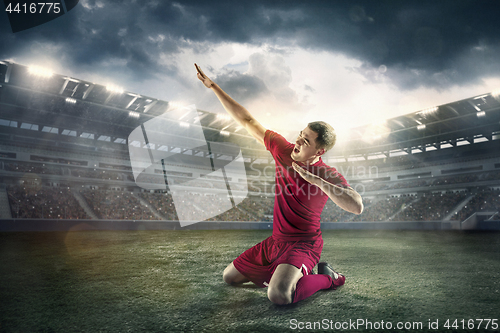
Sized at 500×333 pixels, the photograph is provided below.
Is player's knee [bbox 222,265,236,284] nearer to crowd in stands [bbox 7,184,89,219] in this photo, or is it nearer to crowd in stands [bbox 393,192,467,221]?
crowd in stands [bbox 7,184,89,219]

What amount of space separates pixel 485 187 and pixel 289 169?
33.1m

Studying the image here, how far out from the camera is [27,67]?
15.1 metres

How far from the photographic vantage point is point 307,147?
2.62m

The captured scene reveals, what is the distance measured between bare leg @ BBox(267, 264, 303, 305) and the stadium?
10 cm

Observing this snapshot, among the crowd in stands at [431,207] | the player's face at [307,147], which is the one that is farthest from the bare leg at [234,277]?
the crowd in stands at [431,207]

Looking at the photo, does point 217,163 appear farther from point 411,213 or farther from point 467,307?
point 467,307

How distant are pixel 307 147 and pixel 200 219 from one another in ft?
74.1

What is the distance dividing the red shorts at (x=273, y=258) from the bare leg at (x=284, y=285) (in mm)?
99

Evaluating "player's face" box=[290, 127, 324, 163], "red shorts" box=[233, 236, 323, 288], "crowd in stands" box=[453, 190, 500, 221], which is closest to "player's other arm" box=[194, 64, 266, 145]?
"player's face" box=[290, 127, 324, 163]

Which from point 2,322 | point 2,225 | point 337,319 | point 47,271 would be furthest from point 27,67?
point 337,319

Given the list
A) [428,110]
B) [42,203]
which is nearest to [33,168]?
[42,203]

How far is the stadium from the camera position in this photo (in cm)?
240

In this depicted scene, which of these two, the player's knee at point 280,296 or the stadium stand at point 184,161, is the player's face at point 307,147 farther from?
the stadium stand at point 184,161

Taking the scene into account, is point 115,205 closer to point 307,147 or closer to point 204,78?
point 204,78
